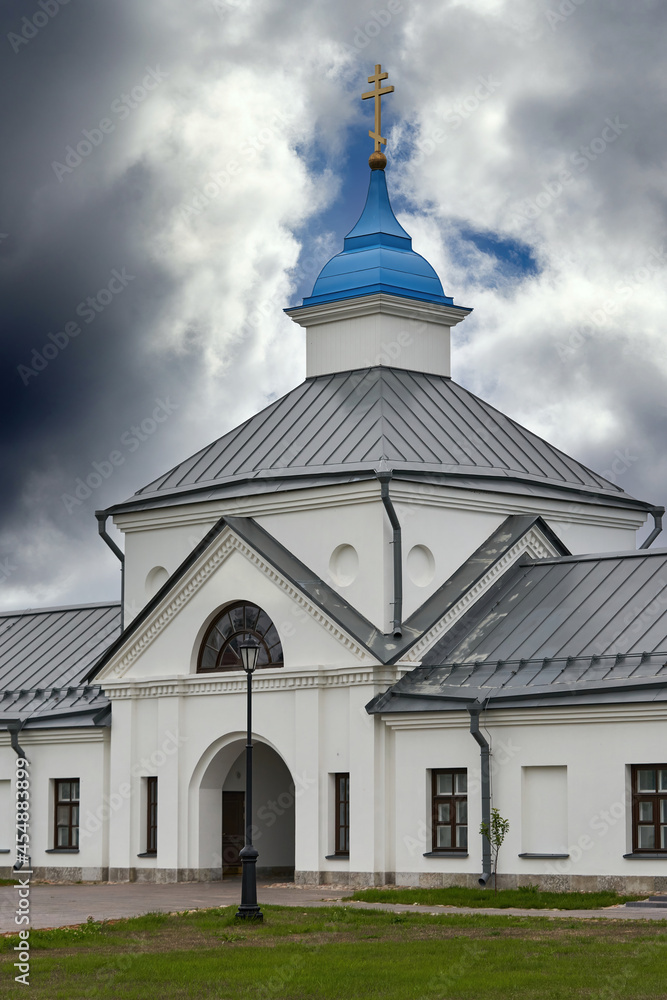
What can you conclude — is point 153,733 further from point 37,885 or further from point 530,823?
point 530,823

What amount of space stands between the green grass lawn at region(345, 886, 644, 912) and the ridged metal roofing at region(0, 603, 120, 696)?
12079mm

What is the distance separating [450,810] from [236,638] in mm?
5776

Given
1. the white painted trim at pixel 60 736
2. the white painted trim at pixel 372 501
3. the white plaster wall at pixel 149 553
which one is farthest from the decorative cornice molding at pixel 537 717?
the white painted trim at pixel 60 736

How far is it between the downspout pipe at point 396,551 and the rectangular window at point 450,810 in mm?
2704

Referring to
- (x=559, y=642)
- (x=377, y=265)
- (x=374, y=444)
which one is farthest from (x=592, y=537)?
(x=377, y=265)

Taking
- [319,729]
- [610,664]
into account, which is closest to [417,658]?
[319,729]

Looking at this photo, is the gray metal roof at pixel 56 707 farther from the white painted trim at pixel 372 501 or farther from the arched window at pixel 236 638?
the white painted trim at pixel 372 501

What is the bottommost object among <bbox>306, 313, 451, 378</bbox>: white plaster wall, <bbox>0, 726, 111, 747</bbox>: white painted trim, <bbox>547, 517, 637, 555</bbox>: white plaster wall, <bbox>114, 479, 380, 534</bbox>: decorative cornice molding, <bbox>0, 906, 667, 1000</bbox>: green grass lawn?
<bbox>0, 906, 667, 1000</bbox>: green grass lawn

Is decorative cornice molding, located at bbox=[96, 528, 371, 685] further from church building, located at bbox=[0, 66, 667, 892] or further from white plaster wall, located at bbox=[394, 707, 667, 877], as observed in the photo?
white plaster wall, located at bbox=[394, 707, 667, 877]

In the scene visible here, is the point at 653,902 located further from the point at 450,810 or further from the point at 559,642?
the point at 559,642

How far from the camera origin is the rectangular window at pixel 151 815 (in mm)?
31250

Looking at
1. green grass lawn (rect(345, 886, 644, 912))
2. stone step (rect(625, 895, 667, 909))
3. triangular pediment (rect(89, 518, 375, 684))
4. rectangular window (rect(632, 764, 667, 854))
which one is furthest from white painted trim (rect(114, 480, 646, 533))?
stone step (rect(625, 895, 667, 909))

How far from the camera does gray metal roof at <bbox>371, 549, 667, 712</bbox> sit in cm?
2525

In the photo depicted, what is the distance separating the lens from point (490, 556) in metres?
29.9
